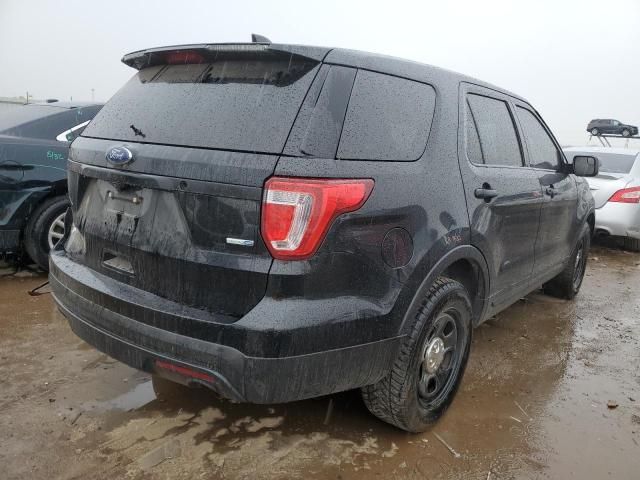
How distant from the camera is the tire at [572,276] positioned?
4.96m

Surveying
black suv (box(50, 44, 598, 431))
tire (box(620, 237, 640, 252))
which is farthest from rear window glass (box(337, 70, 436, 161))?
tire (box(620, 237, 640, 252))

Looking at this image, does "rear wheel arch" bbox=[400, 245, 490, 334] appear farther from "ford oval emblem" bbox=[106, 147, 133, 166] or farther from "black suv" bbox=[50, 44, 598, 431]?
"ford oval emblem" bbox=[106, 147, 133, 166]

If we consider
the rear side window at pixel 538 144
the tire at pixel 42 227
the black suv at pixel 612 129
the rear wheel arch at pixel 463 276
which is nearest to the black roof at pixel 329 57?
the rear wheel arch at pixel 463 276

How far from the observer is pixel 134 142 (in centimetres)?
225

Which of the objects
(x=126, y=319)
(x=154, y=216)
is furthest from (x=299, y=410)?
(x=154, y=216)

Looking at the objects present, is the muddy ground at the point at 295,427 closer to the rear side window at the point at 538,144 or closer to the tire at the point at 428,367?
the tire at the point at 428,367

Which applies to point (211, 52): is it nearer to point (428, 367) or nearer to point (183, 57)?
point (183, 57)

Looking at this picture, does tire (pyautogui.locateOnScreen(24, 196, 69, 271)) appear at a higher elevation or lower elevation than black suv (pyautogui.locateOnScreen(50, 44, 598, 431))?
lower

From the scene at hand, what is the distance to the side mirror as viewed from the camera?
409 centimetres

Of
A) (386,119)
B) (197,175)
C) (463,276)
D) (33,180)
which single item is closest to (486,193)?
(463,276)

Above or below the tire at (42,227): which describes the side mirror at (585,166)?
above

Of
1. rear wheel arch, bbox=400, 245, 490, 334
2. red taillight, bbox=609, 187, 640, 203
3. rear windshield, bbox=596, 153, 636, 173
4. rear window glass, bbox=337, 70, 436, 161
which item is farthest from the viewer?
rear windshield, bbox=596, 153, 636, 173

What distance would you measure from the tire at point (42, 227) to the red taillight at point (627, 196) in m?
6.77

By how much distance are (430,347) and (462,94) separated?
1.34 meters
